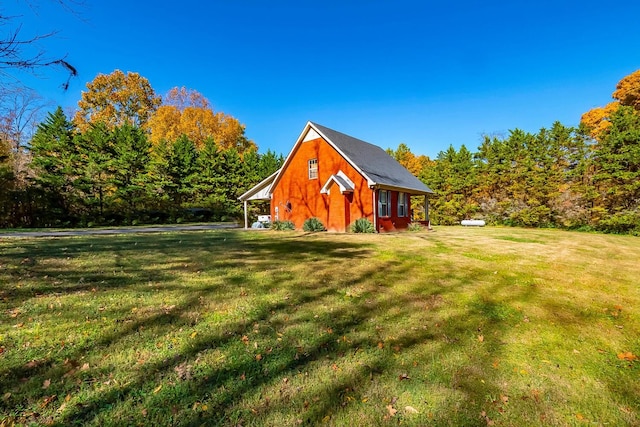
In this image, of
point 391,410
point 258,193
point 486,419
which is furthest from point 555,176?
point 391,410

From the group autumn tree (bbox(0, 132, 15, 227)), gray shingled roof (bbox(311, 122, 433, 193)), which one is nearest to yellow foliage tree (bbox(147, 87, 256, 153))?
autumn tree (bbox(0, 132, 15, 227))

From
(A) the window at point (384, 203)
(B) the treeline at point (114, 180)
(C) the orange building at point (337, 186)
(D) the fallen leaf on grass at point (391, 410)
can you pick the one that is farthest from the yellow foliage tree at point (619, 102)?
(D) the fallen leaf on grass at point (391, 410)

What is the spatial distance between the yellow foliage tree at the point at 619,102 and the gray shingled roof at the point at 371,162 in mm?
19829

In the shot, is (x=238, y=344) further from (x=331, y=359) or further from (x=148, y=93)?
(x=148, y=93)

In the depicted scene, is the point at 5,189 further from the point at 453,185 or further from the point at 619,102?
the point at 619,102

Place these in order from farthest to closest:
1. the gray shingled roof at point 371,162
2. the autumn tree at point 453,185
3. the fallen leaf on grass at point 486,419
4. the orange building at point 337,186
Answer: the autumn tree at point 453,185
the gray shingled roof at point 371,162
the orange building at point 337,186
the fallen leaf on grass at point 486,419

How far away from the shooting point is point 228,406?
2.73m

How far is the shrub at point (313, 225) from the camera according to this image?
18703 millimetres

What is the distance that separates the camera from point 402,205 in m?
21.2

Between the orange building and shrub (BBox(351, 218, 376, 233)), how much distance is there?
1.10ft

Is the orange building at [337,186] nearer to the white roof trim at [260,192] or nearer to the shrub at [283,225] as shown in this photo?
the white roof trim at [260,192]

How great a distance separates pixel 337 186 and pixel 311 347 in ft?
48.6

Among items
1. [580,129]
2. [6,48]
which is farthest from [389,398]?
[580,129]

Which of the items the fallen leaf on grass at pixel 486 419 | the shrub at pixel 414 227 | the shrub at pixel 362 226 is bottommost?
the fallen leaf on grass at pixel 486 419
